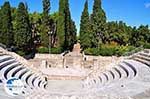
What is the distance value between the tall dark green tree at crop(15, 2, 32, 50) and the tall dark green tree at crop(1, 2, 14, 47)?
28.7 inches

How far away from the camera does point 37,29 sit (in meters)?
46.4

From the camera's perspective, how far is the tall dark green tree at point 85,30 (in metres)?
42.2

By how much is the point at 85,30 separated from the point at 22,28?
29.2 ft

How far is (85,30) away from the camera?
43219mm

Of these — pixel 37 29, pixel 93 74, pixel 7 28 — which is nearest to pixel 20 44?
pixel 7 28

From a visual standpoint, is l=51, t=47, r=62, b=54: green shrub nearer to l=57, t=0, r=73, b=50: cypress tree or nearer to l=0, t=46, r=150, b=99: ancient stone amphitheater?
l=57, t=0, r=73, b=50: cypress tree

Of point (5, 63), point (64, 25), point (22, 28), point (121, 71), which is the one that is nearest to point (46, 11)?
point (64, 25)

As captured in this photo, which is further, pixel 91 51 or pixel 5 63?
pixel 91 51

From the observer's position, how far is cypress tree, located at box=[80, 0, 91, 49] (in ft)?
138

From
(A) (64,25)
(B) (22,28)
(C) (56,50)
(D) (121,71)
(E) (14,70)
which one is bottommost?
(D) (121,71)

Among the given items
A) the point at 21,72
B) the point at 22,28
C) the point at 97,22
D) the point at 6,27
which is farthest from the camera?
the point at 97,22

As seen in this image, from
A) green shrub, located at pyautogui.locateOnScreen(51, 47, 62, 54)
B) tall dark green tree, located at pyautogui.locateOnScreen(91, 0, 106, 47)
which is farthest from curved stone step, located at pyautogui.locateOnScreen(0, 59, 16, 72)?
tall dark green tree, located at pyautogui.locateOnScreen(91, 0, 106, 47)

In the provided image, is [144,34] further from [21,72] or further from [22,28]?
[21,72]

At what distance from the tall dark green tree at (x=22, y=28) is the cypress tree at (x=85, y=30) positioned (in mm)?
7467
